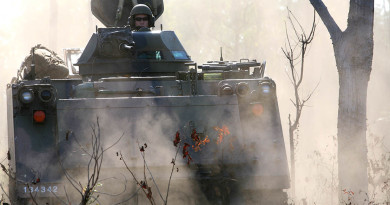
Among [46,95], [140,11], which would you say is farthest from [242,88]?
[140,11]

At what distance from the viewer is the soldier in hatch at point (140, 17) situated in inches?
460

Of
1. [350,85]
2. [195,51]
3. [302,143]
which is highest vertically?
[195,51]

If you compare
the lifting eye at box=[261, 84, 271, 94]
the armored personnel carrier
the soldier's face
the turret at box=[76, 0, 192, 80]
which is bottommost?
the armored personnel carrier

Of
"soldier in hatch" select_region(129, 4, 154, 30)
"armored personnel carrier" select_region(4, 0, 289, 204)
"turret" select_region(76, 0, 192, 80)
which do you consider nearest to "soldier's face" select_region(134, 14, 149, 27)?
"soldier in hatch" select_region(129, 4, 154, 30)

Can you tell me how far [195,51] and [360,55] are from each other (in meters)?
51.8

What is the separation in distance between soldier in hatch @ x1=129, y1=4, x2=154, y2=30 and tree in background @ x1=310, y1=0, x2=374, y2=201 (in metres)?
3.19

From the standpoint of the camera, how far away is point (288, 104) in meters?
44.4

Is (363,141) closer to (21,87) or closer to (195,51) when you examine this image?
(21,87)

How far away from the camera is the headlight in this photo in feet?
26.1

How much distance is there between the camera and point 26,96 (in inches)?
314

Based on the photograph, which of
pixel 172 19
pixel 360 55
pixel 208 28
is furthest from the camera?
pixel 208 28

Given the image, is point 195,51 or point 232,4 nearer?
point 232,4

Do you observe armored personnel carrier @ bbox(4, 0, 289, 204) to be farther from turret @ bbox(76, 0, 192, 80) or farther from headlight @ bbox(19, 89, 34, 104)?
turret @ bbox(76, 0, 192, 80)

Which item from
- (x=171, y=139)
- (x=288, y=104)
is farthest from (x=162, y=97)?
(x=288, y=104)
